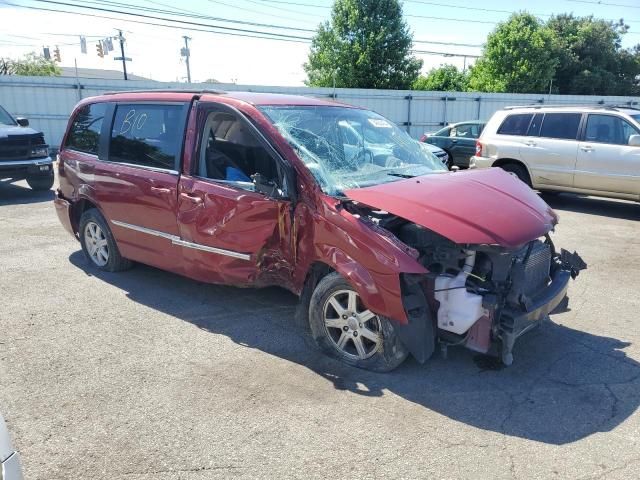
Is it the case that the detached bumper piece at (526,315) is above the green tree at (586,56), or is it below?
below

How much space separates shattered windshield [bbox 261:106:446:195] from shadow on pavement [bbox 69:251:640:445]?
1330 mm

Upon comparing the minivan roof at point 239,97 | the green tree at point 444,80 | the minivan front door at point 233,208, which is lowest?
the minivan front door at point 233,208

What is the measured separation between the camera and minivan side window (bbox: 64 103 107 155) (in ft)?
18.8

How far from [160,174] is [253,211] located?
1.23 metres

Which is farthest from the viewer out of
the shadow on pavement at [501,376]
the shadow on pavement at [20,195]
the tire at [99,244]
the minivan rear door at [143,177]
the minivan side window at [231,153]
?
the shadow on pavement at [20,195]

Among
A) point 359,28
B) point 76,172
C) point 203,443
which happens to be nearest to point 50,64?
point 359,28

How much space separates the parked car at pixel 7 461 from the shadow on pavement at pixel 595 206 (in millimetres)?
9564

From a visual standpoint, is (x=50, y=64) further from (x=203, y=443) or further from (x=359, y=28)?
(x=203, y=443)

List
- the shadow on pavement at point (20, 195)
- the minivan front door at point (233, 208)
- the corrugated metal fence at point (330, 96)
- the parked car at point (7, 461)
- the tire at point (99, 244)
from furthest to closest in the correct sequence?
1. the corrugated metal fence at point (330, 96)
2. the shadow on pavement at point (20, 195)
3. the tire at point (99, 244)
4. the minivan front door at point (233, 208)
5. the parked car at point (7, 461)

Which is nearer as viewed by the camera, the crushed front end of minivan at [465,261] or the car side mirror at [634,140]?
the crushed front end of minivan at [465,261]

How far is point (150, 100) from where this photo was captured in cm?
518

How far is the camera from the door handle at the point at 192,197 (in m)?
4.52

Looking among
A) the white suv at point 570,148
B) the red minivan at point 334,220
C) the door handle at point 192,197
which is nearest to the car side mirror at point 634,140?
the white suv at point 570,148

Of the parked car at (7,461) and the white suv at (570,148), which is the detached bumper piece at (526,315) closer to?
the parked car at (7,461)
